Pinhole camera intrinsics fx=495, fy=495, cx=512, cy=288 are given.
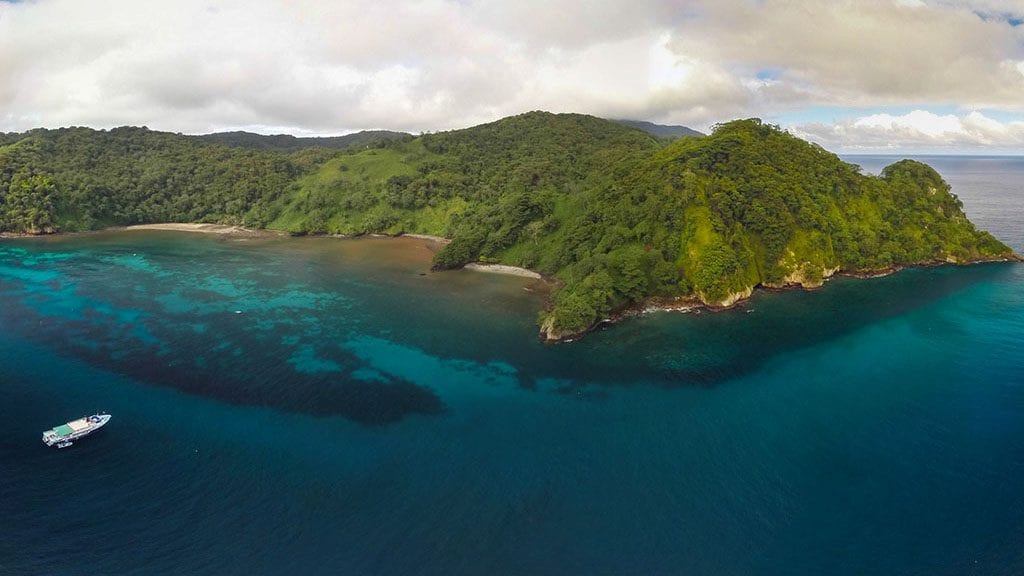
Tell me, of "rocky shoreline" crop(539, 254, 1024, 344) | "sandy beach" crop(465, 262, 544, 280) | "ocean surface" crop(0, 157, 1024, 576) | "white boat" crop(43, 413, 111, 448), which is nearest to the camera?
"ocean surface" crop(0, 157, 1024, 576)

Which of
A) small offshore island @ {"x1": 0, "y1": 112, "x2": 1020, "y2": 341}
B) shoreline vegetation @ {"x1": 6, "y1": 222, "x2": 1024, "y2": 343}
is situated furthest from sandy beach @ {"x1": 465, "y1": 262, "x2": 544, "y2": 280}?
small offshore island @ {"x1": 0, "y1": 112, "x2": 1020, "y2": 341}

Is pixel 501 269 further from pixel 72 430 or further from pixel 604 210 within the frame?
pixel 72 430

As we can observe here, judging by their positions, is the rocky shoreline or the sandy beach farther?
the sandy beach

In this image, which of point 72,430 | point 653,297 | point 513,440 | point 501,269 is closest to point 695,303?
point 653,297

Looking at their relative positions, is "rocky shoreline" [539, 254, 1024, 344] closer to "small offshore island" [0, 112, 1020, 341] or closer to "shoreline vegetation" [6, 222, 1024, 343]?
"shoreline vegetation" [6, 222, 1024, 343]

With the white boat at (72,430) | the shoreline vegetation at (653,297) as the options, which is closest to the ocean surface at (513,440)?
the white boat at (72,430)

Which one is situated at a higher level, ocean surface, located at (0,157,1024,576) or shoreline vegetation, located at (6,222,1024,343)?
shoreline vegetation, located at (6,222,1024,343)

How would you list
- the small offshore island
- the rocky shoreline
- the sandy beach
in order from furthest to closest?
the sandy beach, the small offshore island, the rocky shoreline
